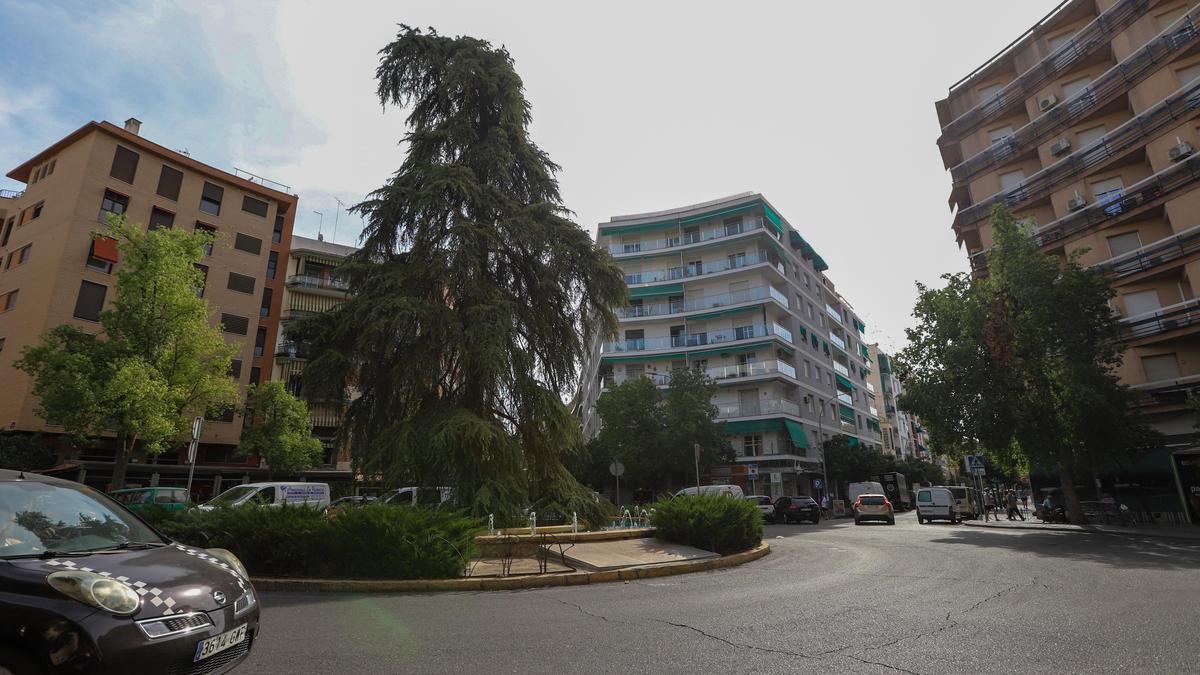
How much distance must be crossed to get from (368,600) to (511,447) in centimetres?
633

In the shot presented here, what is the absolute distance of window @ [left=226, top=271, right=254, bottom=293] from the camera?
116ft

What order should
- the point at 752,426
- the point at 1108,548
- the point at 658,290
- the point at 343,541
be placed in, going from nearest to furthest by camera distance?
the point at 343,541
the point at 1108,548
the point at 752,426
the point at 658,290

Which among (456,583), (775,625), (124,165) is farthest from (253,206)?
(775,625)

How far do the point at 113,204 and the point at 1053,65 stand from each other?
47.7 metres

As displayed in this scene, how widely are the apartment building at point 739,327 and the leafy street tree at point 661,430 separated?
3763 mm

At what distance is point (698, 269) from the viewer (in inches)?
1885

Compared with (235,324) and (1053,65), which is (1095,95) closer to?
(1053,65)

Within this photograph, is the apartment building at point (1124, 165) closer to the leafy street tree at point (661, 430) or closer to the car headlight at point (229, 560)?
the leafy street tree at point (661, 430)

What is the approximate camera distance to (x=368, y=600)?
734 centimetres

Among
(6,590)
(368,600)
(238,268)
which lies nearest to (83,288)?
(238,268)

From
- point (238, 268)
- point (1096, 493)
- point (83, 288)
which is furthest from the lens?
point (238, 268)

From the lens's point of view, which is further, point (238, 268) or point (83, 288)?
point (238, 268)

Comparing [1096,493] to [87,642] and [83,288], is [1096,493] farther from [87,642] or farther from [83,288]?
[83,288]

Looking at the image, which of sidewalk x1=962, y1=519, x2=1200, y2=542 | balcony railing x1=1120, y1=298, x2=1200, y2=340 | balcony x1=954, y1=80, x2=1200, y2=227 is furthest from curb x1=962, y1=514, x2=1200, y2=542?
balcony x1=954, y1=80, x2=1200, y2=227
